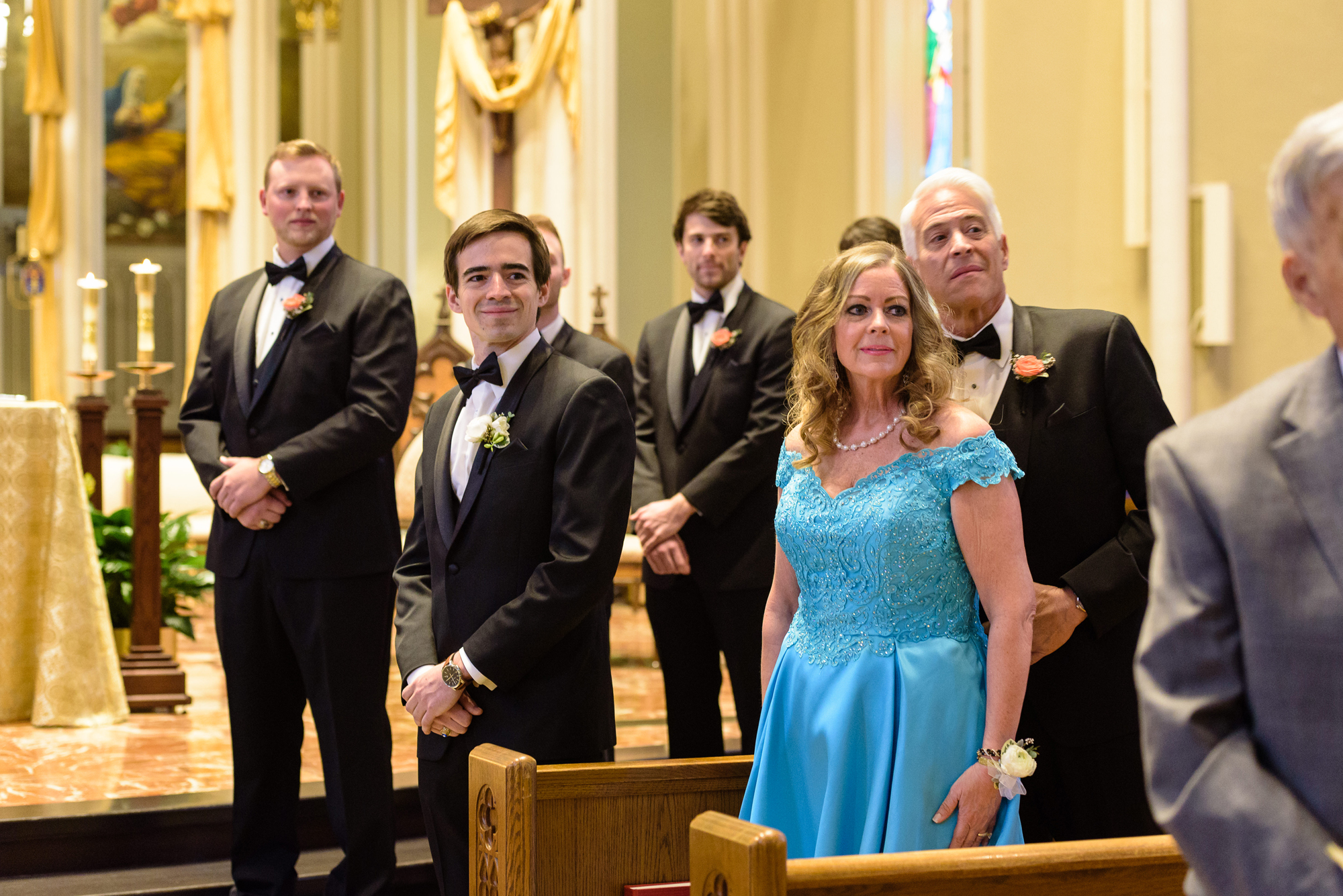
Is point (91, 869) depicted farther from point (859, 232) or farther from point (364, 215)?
point (364, 215)

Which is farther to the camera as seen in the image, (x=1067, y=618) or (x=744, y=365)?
(x=744, y=365)

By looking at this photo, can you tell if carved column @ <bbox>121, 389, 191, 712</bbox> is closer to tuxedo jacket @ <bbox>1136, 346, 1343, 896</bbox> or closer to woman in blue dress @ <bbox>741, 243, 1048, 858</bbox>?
woman in blue dress @ <bbox>741, 243, 1048, 858</bbox>

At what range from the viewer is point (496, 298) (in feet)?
8.54

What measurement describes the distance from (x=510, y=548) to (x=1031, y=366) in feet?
3.22

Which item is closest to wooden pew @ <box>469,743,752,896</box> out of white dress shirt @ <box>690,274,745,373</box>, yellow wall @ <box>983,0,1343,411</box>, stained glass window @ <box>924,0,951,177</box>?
white dress shirt @ <box>690,274,745,373</box>

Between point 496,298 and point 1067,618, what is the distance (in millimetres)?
1172

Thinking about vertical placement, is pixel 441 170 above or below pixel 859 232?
above

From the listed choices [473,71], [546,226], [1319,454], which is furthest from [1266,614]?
[473,71]

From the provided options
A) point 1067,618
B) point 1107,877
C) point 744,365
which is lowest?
point 1107,877

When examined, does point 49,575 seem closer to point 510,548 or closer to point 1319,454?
point 510,548

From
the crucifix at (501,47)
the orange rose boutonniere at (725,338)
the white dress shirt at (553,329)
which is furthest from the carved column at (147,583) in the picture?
the crucifix at (501,47)

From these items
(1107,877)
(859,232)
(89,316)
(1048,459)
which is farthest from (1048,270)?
(1107,877)

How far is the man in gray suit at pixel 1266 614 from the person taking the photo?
1152mm

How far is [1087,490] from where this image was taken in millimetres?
2346
